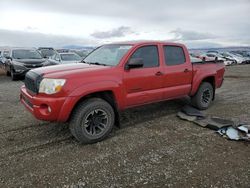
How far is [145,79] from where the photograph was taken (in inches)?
192

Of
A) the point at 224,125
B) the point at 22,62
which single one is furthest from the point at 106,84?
the point at 22,62

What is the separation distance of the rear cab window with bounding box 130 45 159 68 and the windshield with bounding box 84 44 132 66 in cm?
23

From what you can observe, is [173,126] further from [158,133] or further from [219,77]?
[219,77]

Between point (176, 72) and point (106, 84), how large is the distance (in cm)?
199

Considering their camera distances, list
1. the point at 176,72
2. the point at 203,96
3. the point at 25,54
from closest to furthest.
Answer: the point at 176,72, the point at 203,96, the point at 25,54

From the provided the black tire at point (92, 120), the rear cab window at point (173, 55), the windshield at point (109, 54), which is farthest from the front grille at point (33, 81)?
the rear cab window at point (173, 55)

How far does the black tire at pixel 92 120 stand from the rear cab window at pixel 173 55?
6.25 ft

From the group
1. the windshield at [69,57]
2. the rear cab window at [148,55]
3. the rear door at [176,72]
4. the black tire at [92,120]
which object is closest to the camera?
the black tire at [92,120]

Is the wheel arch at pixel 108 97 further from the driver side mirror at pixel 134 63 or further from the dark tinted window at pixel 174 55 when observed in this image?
the dark tinted window at pixel 174 55

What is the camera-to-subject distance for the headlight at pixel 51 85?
12.7 ft

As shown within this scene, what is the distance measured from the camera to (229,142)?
4.31m

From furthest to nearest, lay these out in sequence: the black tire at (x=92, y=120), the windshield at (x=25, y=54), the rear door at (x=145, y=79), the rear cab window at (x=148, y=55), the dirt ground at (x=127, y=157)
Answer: the windshield at (x=25, y=54)
the rear cab window at (x=148, y=55)
the rear door at (x=145, y=79)
the black tire at (x=92, y=120)
the dirt ground at (x=127, y=157)

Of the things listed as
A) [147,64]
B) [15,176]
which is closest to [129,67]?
[147,64]

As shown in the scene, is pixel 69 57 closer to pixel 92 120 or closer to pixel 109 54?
pixel 109 54
